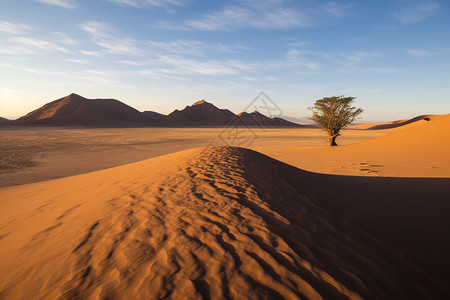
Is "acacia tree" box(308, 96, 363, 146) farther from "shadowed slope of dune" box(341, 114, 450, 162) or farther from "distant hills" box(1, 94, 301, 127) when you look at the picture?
"distant hills" box(1, 94, 301, 127)

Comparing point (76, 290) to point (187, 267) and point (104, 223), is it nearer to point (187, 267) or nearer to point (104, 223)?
point (187, 267)

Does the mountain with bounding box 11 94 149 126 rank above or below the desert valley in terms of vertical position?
above

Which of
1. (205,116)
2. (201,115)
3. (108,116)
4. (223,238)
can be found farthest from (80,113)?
(223,238)

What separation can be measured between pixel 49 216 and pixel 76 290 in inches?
110

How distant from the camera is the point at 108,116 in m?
93.3

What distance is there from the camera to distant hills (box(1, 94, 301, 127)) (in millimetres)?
76562

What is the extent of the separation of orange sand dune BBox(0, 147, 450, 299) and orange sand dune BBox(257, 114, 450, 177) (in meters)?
4.52

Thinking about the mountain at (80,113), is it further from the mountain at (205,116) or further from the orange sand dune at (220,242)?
the orange sand dune at (220,242)

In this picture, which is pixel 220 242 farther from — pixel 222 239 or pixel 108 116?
pixel 108 116

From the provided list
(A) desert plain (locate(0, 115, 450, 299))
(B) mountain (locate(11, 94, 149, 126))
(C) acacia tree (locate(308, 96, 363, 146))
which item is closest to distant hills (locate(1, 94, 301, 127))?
(B) mountain (locate(11, 94, 149, 126))

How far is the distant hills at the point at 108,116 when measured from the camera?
251ft

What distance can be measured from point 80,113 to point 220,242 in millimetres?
100108

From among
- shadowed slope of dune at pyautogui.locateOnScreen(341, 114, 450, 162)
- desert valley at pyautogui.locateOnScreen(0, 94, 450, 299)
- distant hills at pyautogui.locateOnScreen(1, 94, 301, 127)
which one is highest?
distant hills at pyautogui.locateOnScreen(1, 94, 301, 127)

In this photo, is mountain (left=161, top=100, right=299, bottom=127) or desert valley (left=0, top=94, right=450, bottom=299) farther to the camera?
mountain (left=161, top=100, right=299, bottom=127)
